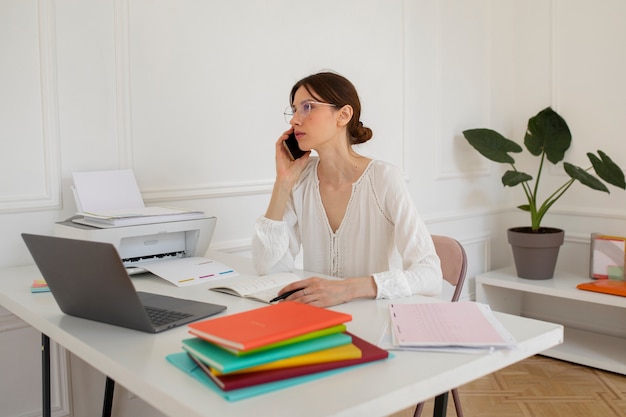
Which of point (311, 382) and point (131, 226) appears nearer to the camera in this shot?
point (311, 382)

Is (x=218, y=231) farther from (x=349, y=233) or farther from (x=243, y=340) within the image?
(x=243, y=340)

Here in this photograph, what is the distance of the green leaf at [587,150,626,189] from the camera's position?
3.48m

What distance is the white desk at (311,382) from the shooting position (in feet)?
3.42

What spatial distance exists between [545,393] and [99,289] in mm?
2548

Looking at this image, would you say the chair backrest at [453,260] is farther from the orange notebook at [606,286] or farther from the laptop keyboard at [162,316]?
the orange notebook at [606,286]

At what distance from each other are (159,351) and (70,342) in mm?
255

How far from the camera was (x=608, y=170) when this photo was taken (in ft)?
11.5

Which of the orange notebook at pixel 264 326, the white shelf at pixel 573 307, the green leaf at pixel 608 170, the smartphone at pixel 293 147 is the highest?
the smartphone at pixel 293 147

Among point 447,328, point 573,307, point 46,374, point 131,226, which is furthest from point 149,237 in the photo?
point 573,307

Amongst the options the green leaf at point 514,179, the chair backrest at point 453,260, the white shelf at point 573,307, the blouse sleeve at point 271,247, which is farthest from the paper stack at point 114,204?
the white shelf at point 573,307

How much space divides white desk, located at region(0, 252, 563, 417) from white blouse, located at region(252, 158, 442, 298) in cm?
43

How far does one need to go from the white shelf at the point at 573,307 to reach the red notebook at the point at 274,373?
258 cm

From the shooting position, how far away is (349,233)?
227cm

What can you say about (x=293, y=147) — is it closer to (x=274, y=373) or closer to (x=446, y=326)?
(x=446, y=326)
